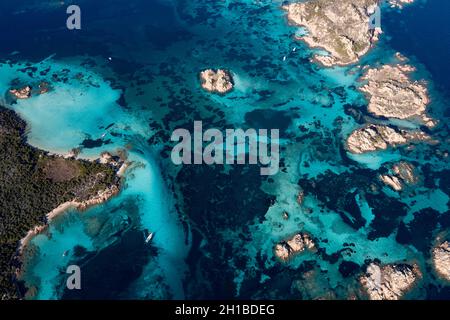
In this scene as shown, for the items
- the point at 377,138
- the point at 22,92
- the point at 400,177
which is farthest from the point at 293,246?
the point at 22,92

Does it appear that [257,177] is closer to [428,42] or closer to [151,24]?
[151,24]

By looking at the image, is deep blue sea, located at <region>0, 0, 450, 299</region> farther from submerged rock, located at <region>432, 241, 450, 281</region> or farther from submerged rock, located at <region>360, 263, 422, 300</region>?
submerged rock, located at <region>360, 263, 422, 300</region>

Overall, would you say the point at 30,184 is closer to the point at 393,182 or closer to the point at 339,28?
the point at 393,182

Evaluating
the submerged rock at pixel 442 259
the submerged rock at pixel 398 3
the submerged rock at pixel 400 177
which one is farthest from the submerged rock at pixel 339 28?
the submerged rock at pixel 442 259

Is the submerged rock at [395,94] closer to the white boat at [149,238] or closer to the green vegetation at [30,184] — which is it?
the white boat at [149,238]

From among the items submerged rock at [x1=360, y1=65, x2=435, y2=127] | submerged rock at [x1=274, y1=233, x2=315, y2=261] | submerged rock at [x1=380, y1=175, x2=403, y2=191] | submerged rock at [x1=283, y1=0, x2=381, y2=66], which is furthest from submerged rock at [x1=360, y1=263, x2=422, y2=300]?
submerged rock at [x1=283, y1=0, x2=381, y2=66]

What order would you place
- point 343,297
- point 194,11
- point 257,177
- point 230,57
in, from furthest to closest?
1. point 194,11
2. point 230,57
3. point 257,177
4. point 343,297
